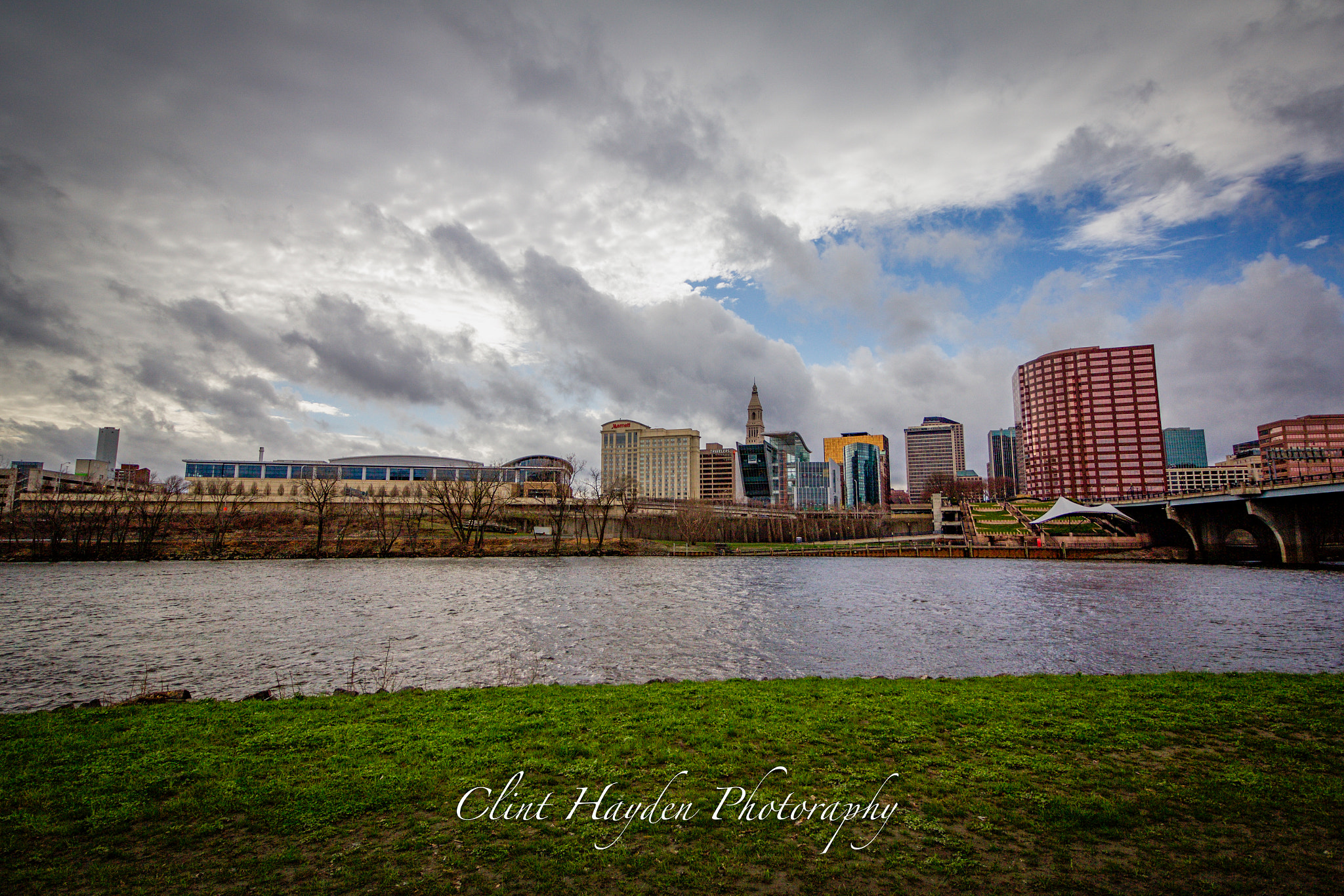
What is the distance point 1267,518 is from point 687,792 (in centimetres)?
9221

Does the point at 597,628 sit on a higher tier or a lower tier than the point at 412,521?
lower

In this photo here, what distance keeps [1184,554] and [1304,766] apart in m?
104

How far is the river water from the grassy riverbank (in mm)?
6618

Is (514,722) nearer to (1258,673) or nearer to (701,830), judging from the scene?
(701,830)

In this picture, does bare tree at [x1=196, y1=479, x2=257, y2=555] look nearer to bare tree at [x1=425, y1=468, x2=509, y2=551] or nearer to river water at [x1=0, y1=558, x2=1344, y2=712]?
river water at [x1=0, y1=558, x2=1344, y2=712]

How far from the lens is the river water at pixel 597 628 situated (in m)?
20.2

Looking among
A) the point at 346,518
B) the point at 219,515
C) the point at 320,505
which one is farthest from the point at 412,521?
→ the point at 219,515

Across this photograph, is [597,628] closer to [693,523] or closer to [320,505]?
[320,505]

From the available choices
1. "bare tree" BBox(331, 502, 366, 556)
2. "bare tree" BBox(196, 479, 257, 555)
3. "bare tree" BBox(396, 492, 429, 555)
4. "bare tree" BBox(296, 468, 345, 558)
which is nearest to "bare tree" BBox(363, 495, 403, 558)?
"bare tree" BBox(396, 492, 429, 555)

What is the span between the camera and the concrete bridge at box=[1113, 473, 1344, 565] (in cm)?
6494

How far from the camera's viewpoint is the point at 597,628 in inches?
1128

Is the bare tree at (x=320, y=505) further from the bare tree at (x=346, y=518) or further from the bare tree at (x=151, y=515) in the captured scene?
the bare tree at (x=151, y=515)

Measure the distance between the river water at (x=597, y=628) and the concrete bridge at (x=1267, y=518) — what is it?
11.3 metres

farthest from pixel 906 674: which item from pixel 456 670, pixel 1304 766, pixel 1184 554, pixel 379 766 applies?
pixel 1184 554
